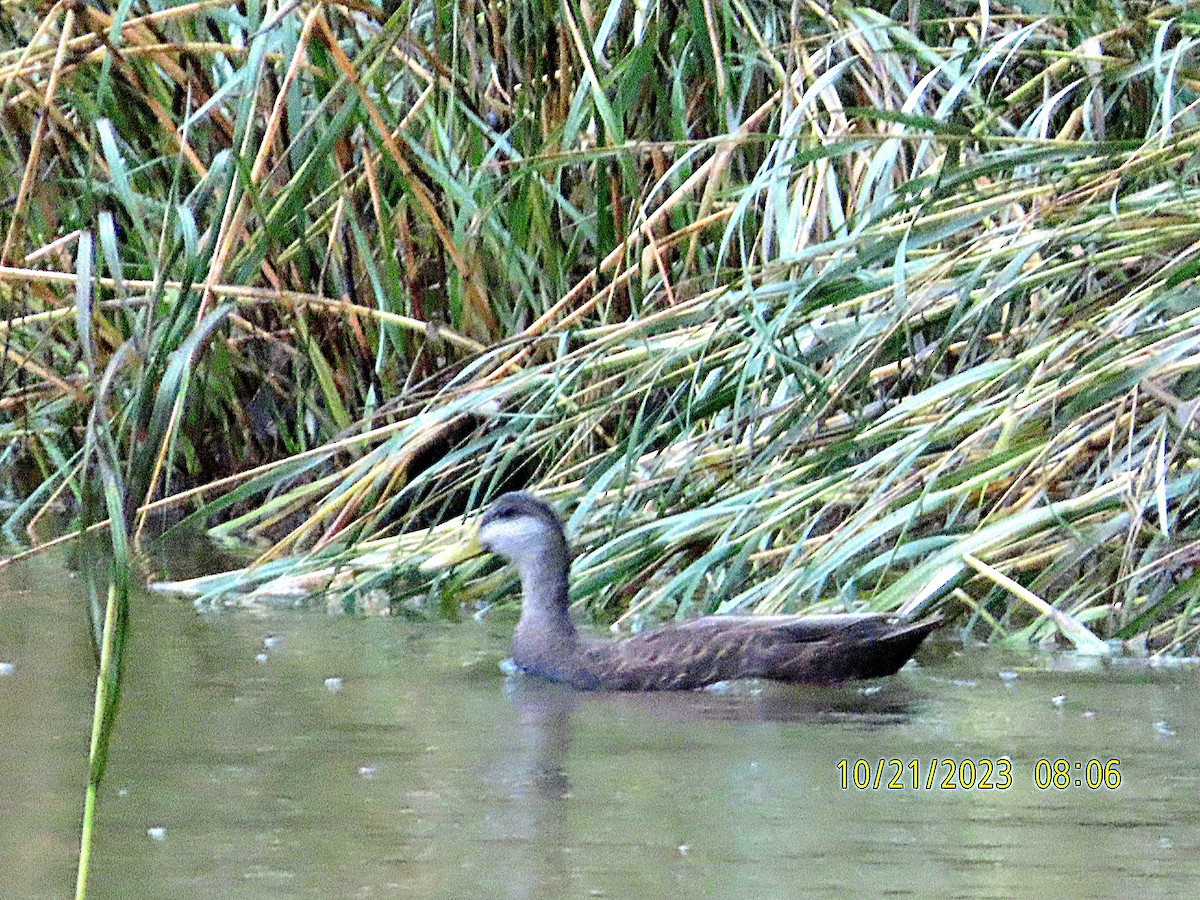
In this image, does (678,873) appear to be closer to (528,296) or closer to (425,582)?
(425,582)

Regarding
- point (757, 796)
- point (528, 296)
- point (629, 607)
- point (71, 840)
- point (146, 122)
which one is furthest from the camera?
point (146, 122)

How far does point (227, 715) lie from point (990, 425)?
172 cm

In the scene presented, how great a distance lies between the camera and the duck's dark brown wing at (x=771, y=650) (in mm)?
5230

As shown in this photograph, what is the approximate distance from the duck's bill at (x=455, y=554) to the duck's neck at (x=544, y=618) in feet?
0.94

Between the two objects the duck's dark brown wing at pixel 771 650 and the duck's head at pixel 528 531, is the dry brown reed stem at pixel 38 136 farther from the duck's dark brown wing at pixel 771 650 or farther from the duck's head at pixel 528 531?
the duck's dark brown wing at pixel 771 650

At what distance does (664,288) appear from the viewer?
6684 millimetres

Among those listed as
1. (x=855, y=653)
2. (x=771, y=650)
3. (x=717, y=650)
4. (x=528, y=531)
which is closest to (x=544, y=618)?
(x=528, y=531)

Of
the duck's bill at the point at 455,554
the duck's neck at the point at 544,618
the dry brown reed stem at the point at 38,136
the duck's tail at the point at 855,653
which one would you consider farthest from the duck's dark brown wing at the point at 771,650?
the dry brown reed stem at the point at 38,136

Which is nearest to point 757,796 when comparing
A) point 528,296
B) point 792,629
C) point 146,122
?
point 792,629

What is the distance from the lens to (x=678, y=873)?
340cm
